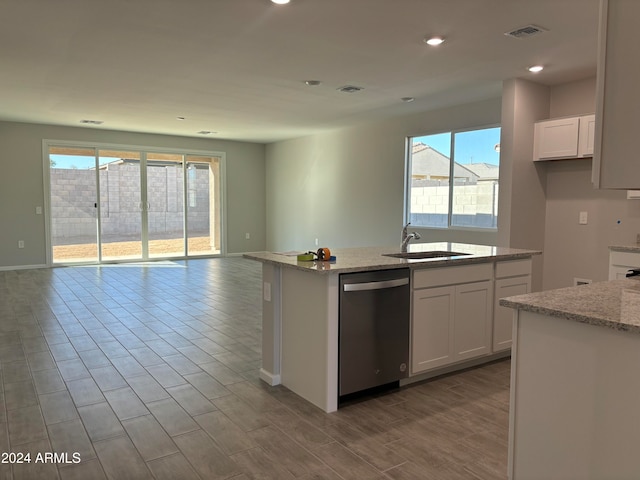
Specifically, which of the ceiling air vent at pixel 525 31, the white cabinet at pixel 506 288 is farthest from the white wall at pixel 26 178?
the white cabinet at pixel 506 288

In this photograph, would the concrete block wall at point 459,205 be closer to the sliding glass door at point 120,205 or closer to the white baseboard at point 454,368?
the white baseboard at point 454,368

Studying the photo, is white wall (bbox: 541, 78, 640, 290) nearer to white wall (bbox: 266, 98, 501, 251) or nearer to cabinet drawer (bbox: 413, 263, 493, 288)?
white wall (bbox: 266, 98, 501, 251)

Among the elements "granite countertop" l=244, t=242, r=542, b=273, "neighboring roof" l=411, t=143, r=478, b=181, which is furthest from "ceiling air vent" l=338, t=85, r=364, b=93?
"granite countertop" l=244, t=242, r=542, b=273

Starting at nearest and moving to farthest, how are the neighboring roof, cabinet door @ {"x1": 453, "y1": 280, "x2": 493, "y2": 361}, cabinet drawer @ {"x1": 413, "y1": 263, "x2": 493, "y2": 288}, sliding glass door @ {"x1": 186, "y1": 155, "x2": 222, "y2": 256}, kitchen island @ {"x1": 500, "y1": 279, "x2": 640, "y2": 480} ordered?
kitchen island @ {"x1": 500, "y1": 279, "x2": 640, "y2": 480}, cabinet drawer @ {"x1": 413, "y1": 263, "x2": 493, "y2": 288}, cabinet door @ {"x1": 453, "y1": 280, "x2": 493, "y2": 361}, the neighboring roof, sliding glass door @ {"x1": 186, "y1": 155, "x2": 222, "y2": 256}

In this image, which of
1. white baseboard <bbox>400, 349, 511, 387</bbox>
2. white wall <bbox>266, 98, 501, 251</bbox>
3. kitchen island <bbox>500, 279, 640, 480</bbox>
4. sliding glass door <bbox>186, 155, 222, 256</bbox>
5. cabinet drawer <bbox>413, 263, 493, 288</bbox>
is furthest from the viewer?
sliding glass door <bbox>186, 155, 222, 256</bbox>

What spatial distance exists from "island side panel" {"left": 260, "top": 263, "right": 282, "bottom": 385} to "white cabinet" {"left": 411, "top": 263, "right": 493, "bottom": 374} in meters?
0.92

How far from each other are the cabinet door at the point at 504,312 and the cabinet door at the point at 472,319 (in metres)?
0.08

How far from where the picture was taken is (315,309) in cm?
280

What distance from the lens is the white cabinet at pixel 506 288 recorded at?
357 centimetres

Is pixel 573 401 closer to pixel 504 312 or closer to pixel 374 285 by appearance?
pixel 374 285

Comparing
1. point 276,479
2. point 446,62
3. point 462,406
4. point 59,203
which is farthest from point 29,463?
point 59,203

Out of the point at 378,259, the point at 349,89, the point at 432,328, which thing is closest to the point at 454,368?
the point at 432,328

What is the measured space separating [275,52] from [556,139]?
302 centimetres

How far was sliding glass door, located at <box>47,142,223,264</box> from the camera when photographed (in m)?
8.62
